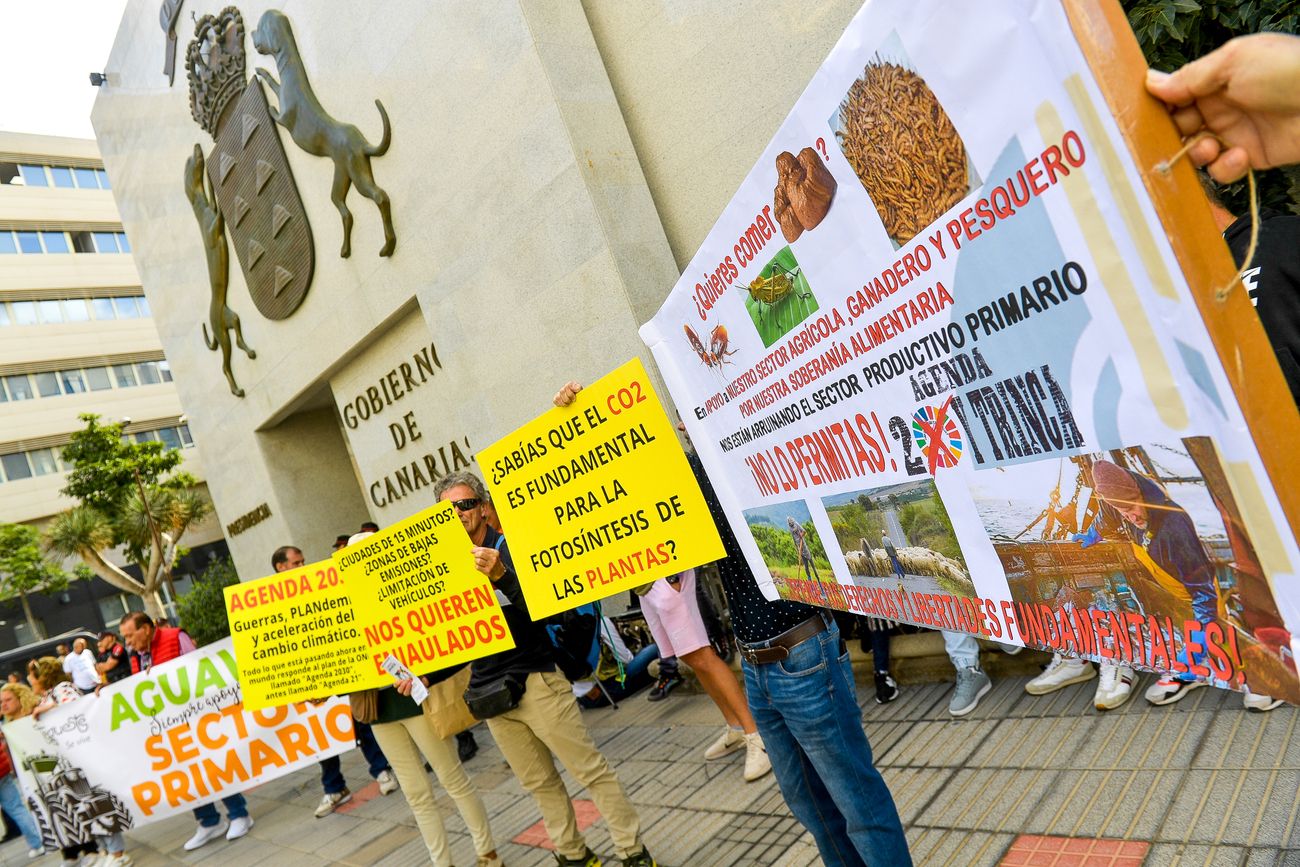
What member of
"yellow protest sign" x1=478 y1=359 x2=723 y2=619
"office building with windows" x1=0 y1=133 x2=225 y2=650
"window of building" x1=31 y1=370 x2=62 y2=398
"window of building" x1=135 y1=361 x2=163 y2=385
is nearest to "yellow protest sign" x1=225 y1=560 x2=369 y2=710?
"yellow protest sign" x1=478 y1=359 x2=723 y2=619

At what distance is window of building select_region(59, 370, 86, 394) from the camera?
125 feet

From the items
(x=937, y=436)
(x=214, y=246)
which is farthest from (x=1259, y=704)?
(x=214, y=246)

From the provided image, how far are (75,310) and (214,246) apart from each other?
3413 cm

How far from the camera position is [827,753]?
2566 millimetres

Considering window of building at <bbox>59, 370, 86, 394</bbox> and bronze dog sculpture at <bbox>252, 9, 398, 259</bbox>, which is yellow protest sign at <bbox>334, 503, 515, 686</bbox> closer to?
bronze dog sculpture at <bbox>252, 9, 398, 259</bbox>

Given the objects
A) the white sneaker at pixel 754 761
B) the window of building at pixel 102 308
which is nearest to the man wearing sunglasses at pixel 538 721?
the white sneaker at pixel 754 761

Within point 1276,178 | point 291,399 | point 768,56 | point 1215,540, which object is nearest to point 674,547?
point 1215,540

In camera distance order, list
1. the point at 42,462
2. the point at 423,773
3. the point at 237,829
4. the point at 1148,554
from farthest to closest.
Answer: the point at 42,462 < the point at 237,829 < the point at 423,773 < the point at 1148,554

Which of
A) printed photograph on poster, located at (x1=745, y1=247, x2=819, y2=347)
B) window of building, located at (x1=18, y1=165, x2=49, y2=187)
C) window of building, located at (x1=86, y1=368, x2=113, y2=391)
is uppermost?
window of building, located at (x1=18, y1=165, x2=49, y2=187)

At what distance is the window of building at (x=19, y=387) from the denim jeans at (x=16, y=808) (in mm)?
34634

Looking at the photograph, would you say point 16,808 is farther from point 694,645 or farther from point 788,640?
point 788,640

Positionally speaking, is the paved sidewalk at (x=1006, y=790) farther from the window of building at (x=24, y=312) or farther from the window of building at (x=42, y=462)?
the window of building at (x=24, y=312)

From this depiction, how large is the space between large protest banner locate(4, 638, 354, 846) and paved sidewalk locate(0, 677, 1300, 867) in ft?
2.67

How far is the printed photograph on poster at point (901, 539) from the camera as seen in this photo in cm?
185
